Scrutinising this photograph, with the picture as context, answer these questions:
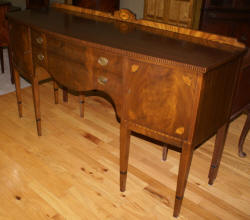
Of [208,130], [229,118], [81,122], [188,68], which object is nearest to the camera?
[188,68]

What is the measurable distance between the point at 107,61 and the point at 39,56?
0.72 metres

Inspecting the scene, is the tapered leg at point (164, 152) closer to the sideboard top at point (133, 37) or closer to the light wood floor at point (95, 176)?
the light wood floor at point (95, 176)

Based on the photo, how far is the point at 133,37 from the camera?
77.7 inches

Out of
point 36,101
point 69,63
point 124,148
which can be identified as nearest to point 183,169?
point 124,148

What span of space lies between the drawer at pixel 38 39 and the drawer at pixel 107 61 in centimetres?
52

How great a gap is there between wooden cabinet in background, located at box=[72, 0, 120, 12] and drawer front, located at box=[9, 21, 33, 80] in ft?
7.65

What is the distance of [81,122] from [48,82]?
3.41 feet

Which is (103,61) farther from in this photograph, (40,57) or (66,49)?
(40,57)

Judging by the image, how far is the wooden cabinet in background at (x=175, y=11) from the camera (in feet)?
13.8

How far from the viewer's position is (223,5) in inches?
156

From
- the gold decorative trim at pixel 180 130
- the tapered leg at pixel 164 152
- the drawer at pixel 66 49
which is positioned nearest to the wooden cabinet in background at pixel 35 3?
the drawer at pixel 66 49

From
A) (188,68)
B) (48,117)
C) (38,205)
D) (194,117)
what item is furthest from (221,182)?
(48,117)

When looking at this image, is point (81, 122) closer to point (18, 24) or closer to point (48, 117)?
point (48, 117)

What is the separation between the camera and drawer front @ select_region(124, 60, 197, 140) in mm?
1536
